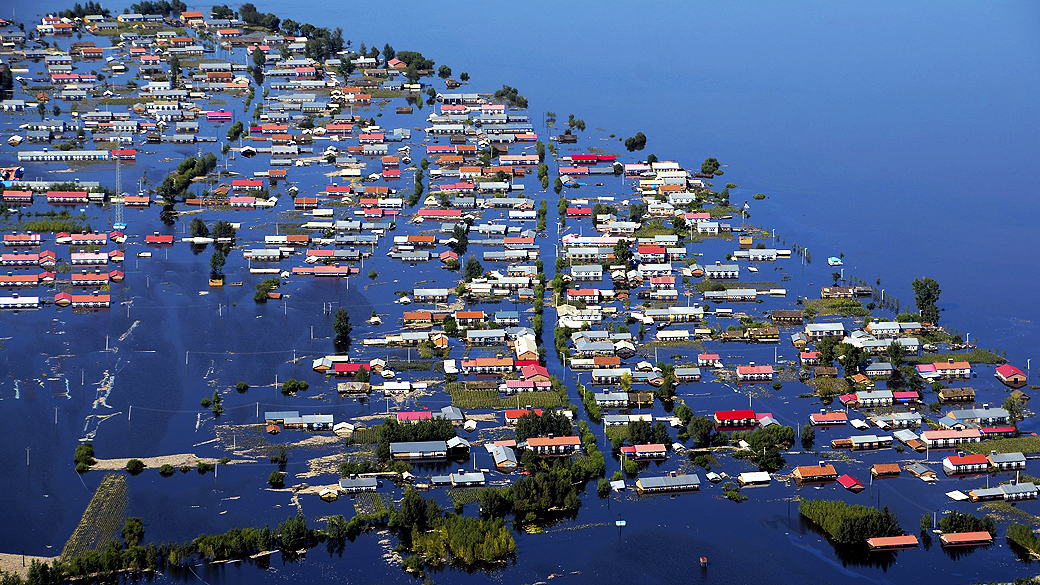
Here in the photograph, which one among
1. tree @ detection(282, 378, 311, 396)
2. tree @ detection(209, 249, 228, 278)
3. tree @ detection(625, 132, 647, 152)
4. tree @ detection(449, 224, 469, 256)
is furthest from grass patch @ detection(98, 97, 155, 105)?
tree @ detection(282, 378, 311, 396)

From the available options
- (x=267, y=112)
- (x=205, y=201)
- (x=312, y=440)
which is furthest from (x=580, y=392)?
(x=267, y=112)

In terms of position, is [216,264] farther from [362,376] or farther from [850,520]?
[850,520]

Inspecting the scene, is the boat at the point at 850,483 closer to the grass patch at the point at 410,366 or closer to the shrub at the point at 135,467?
the grass patch at the point at 410,366

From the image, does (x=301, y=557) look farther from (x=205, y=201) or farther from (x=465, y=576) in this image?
(x=205, y=201)

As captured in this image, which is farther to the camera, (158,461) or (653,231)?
(653,231)

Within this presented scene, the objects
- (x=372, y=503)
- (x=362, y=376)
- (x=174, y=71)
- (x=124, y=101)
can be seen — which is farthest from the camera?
(x=174, y=71)

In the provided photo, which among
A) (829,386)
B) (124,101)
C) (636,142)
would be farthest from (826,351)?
(124,101)
